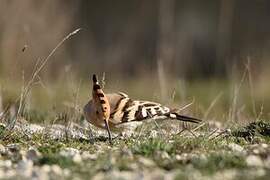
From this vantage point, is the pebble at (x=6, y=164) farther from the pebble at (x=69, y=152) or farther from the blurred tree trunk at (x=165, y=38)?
the blurred tree trunk at (x=165, y=38)

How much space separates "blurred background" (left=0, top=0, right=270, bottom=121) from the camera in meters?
14.9

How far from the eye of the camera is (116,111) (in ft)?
24.5

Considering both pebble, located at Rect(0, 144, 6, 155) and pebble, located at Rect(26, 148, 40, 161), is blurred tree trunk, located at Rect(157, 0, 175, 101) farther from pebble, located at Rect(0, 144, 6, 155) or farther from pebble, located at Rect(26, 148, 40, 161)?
pebble, located at Rect(26, 148, 40, 161)

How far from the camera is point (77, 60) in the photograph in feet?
64.8

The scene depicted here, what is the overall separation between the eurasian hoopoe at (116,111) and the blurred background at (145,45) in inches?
158

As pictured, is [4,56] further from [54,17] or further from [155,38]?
[155,38]

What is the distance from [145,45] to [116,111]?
13.4 metres

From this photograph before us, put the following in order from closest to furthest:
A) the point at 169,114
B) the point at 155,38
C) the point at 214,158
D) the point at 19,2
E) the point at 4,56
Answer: the point at 214,158, the point at 169,114, the point at 4,56, the point at 19,2, the point at 155,38

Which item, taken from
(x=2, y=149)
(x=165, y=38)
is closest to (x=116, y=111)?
(x=2, y=149)

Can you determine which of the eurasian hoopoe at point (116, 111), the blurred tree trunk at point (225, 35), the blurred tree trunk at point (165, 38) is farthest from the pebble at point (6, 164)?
the blurred tree trunk at point (225, 35)

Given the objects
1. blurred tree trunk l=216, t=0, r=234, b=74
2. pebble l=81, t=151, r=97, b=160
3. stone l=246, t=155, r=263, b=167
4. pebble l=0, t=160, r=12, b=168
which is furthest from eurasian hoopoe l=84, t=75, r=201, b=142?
blurred tree trunk l=216, t=0, r=234, b=74

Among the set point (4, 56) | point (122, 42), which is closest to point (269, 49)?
point (122, 42)

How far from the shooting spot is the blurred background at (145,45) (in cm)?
1486

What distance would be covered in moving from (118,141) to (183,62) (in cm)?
1186
